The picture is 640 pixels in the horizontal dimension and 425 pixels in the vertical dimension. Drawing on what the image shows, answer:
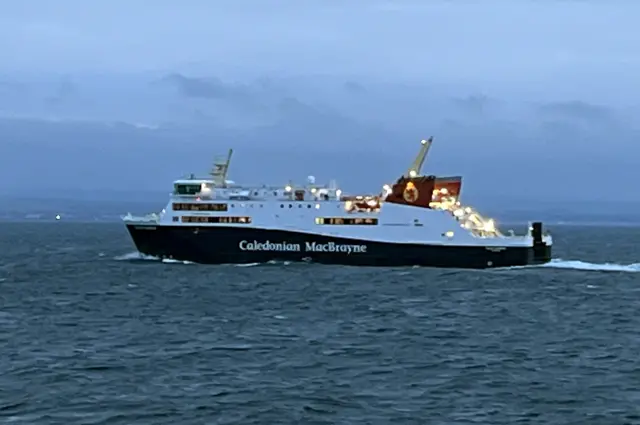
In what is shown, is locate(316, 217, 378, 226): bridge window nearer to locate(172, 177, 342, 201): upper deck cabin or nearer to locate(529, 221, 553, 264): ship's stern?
locate(172, 177, 342, 201): upper deck cabin

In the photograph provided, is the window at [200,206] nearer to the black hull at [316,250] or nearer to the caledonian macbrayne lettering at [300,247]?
the black hull at [316,250]

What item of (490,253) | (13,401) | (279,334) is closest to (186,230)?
(490,253)

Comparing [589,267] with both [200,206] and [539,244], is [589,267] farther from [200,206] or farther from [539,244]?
[200,206]

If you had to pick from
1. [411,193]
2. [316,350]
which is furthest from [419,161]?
[316,350]

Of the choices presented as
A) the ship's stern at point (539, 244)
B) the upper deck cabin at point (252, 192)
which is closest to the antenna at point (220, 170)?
the upper deck cabin at point (252, 192)

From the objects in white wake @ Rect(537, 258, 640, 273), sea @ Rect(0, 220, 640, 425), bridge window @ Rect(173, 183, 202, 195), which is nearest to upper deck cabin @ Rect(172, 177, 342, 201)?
bridge window @ Rect(173, 183, 202, 195)

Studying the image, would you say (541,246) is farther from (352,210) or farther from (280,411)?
(280,411)

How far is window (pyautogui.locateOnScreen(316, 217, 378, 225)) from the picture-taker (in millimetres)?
66562

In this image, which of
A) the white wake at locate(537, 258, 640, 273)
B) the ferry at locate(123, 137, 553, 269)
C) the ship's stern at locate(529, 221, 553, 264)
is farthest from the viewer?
the white wake at locate(537, 258, 640, 273)

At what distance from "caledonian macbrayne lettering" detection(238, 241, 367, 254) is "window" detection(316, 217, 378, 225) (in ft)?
4.85

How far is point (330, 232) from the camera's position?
6681cm

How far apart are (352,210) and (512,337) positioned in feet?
100

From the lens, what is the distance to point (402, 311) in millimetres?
45406

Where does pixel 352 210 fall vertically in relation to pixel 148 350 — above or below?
above
